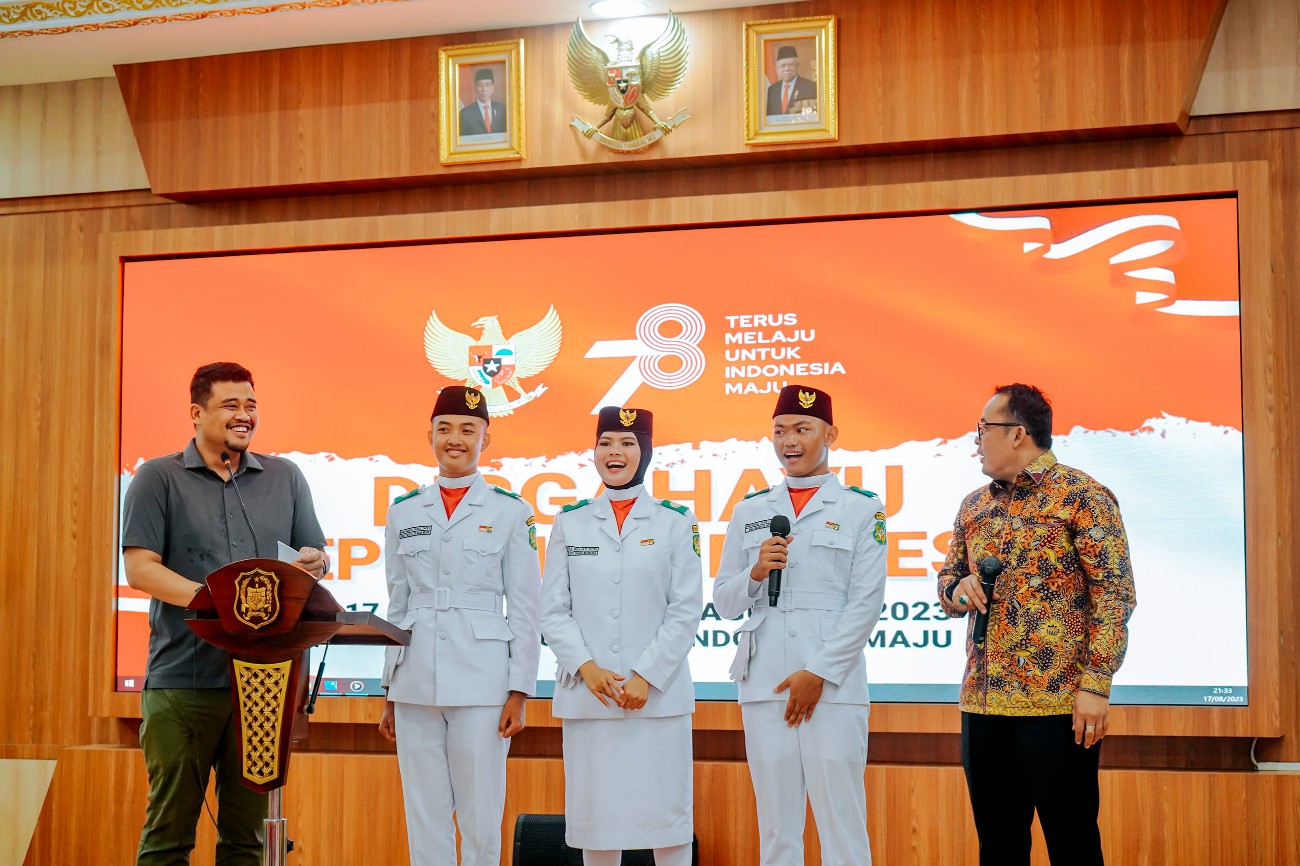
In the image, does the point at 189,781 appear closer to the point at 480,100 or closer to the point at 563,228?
the point at 563,228

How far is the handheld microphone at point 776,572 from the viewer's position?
3.64m

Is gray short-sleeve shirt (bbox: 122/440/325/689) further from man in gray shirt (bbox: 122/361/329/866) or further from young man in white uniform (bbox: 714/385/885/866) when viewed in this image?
young man in white uniform (bbox: 714/385/885/866)

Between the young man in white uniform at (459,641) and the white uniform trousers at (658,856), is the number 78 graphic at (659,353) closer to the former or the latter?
the young man in white uniform at (459,641)

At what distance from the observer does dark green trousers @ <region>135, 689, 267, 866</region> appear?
3637 mm

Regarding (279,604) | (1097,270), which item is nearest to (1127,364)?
(1097,270)

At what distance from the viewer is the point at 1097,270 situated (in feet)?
15.3

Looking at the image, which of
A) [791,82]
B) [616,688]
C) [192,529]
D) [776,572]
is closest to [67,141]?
[192,529]

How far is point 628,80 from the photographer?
4980mm

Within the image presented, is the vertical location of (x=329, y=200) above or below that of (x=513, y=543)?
above

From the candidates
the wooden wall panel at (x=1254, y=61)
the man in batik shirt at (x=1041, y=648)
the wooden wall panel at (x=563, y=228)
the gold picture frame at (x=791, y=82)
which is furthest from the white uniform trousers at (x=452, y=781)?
the wooden wall panel at (x=1254, y=61)

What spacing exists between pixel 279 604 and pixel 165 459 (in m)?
0.96

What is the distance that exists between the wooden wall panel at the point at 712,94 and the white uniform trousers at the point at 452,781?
7.60 ft

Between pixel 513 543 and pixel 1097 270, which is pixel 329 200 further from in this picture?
pixel 1097 270

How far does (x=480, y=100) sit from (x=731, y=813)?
A: 9.36 ft
